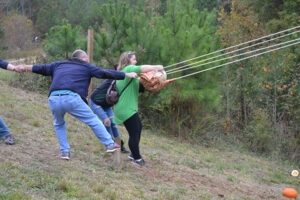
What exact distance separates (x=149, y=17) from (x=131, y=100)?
20.2 ft

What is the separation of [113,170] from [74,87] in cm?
136

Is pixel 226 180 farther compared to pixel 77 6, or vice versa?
pixel 77 6

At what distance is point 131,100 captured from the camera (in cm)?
546

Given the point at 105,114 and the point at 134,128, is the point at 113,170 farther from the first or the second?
the point at 105,114

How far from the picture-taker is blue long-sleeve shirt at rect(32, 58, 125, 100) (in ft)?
16.2

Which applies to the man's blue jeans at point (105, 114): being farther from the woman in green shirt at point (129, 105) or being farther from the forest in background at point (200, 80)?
the forest in background at point (200, 80)

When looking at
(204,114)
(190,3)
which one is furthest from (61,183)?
(190,3)

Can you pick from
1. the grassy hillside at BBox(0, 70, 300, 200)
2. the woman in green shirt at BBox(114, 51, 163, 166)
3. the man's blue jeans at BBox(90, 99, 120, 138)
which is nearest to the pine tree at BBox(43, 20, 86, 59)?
the grassy hillside at BBox(0, 70, 300, 200)

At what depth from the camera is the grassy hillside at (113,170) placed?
14.3ft

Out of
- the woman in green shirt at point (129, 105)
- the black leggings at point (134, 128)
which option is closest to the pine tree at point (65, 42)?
the woman in green shirt at point (129, 105)

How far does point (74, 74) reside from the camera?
16.4ft

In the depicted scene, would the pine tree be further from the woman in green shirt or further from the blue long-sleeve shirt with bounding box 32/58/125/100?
the blue long-sleeve shirt with bounding box 32/58/125/100

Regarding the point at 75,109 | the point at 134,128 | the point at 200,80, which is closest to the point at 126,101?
the point at 134,128

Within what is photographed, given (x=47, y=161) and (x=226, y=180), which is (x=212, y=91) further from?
(x=47, y=161)
